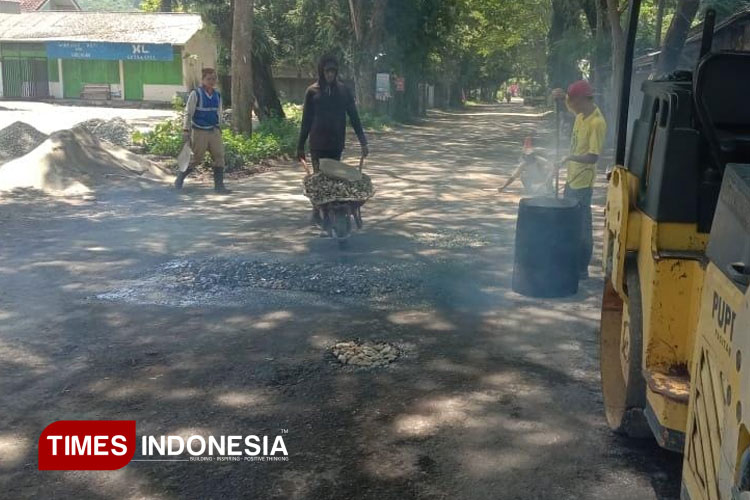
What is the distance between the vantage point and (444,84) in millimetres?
60875

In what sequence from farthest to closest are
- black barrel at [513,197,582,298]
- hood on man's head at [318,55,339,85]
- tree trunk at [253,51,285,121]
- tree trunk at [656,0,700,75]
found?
tree trunk at [253,51,285,121]
tree trunk at [656,0,700,75]
hood on man's head at [318,55,339,85]
black barrel at [513,197,582,298]

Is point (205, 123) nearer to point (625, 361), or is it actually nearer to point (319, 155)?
point (319, 155)

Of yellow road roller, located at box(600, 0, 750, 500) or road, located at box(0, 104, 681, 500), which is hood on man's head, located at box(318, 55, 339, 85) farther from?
yellow road roller, located at box(600, 0, 750, 500)

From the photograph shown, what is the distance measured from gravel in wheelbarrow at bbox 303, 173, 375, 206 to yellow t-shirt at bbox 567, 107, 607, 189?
247cm

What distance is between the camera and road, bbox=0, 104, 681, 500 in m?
4.00

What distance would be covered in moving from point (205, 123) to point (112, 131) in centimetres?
821

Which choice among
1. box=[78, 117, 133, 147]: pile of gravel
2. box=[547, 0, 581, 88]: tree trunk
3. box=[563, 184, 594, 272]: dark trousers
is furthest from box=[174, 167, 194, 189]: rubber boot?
box=[547, 0, 581, 88]: tree trunk

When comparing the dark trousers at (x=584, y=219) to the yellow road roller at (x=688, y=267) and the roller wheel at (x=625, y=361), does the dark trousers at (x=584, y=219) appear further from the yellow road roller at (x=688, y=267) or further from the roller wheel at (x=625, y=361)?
the yellow road roller at (x=688, y=267)

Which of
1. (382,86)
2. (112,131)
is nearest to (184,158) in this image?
(112,131)

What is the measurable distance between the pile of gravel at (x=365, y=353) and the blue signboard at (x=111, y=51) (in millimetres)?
40485

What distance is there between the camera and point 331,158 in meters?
9.87

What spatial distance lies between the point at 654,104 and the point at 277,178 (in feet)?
40.0

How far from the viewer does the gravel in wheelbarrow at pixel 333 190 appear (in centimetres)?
906

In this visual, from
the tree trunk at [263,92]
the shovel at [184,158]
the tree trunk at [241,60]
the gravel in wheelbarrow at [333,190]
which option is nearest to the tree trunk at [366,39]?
the tree trunk at [263,92]
